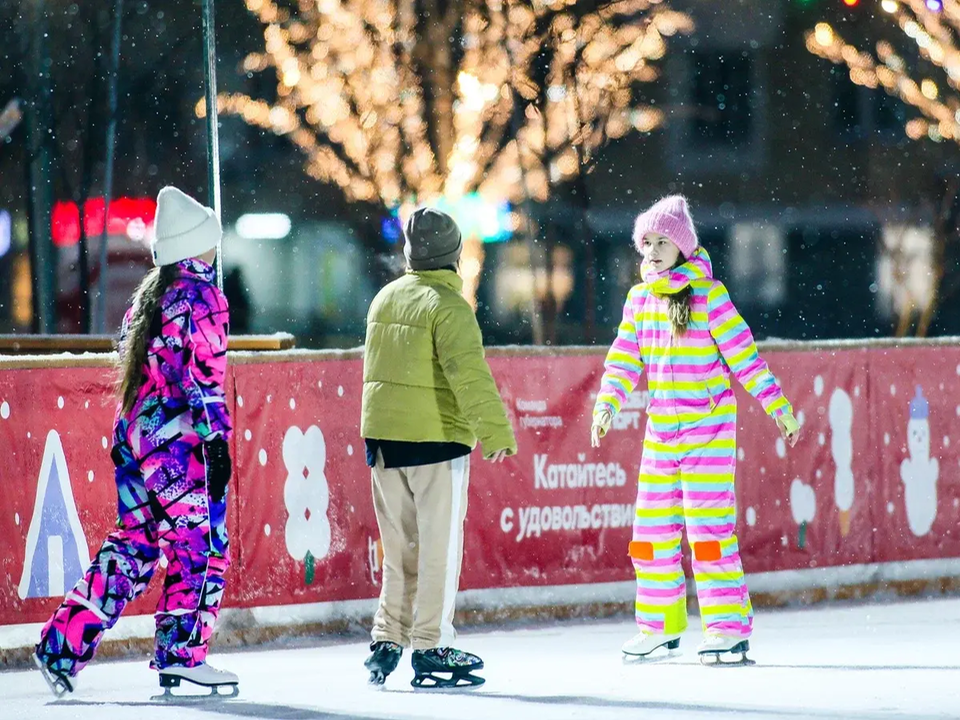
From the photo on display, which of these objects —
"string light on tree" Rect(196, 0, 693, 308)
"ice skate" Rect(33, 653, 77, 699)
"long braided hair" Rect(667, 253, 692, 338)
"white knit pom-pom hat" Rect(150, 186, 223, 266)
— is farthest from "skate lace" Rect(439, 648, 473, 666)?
"string light on tree" Rect(196, 0, 693, 308)

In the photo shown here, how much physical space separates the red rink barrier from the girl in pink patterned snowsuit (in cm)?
154

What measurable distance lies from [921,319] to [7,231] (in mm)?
16483

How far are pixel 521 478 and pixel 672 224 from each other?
215 centimetres

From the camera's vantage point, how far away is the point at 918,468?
9.63m

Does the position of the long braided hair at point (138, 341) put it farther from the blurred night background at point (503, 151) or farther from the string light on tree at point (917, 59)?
the string light on tree at point (917, 59)

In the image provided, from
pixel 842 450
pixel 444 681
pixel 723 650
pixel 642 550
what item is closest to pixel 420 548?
pixel 444 681

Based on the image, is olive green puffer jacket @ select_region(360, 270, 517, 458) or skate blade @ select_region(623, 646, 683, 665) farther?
skate blade @ select_region(623, 646, 683, 665)

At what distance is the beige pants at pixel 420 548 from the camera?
616cm

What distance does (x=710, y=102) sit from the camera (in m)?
38.1

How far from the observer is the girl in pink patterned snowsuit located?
589cm

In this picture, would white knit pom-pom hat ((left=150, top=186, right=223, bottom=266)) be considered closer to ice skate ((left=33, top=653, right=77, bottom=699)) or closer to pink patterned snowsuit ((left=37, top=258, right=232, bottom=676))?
pink patterned snowsuit ((left=37, top=258, right=232, bottom=676))

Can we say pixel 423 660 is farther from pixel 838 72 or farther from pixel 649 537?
pixel 838 72

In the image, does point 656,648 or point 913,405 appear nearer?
point 656,648

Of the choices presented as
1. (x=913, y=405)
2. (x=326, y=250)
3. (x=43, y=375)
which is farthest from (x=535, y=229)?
(x=43, y=375)
